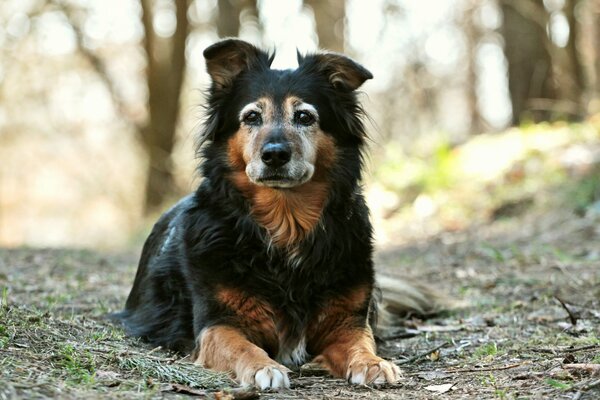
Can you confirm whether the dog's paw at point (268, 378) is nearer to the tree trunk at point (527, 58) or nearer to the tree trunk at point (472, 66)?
the tree trunk at point (527, 58)

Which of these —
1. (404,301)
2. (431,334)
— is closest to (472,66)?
(404,301)

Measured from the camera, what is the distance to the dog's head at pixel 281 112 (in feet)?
14.2

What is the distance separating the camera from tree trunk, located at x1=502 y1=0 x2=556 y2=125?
43.7 ft

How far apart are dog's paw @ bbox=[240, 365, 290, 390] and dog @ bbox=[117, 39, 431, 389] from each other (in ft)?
0.64

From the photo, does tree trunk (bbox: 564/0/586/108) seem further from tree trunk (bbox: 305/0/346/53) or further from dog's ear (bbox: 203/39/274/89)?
dog's ear (bbox: 203/39/274/89)

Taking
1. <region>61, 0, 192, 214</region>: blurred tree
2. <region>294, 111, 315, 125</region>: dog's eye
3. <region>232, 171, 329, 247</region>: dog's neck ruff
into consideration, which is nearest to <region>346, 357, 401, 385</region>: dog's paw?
<region>232, 171, 329, 247</region>: dog's neck ruff

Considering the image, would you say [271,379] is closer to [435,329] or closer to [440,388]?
[440,388]

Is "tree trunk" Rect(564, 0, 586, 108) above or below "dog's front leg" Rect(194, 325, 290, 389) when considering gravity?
above

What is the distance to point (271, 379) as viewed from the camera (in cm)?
353

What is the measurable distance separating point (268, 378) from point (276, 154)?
131 cm

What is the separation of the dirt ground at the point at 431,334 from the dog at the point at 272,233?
0.83ft

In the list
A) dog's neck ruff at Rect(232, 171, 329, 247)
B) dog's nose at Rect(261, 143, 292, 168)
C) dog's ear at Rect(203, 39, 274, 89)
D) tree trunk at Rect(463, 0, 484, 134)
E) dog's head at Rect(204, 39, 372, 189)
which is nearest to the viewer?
dog's nose at Rect(261, 143, 292, 168)

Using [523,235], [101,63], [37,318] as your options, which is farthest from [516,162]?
[101,63]

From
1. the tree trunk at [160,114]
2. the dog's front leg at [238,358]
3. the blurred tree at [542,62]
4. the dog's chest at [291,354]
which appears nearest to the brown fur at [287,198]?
the dog's chest at [291,354]
